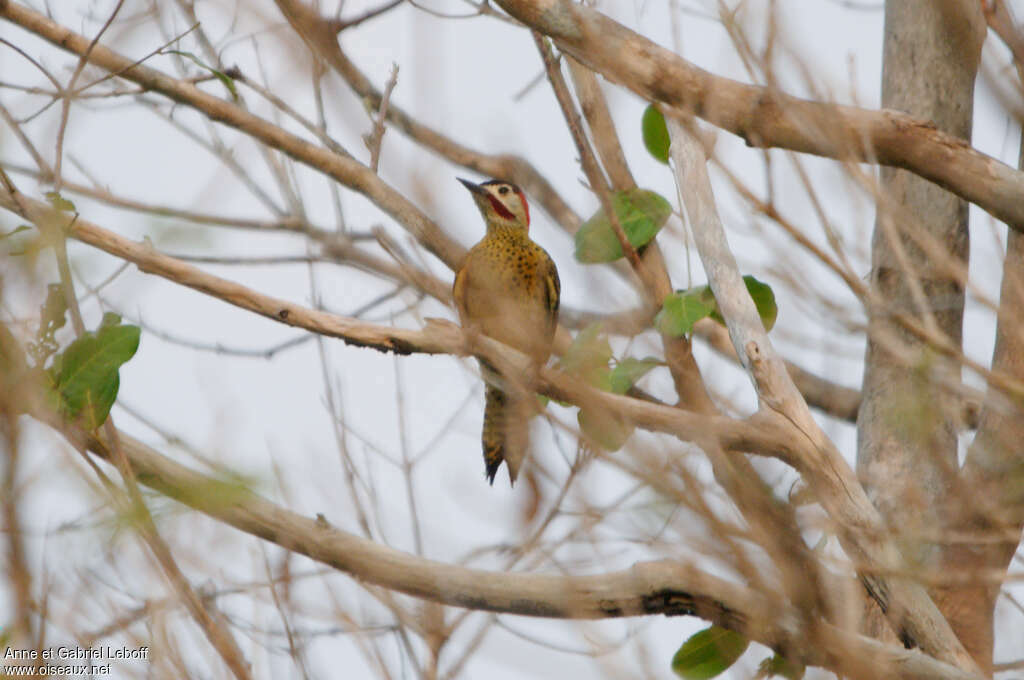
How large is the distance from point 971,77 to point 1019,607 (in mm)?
1966

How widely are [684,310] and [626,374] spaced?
9.5 inches

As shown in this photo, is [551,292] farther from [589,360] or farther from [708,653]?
[708,653]

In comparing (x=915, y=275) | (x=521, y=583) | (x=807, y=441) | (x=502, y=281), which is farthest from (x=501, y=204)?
(x=521, y=583)

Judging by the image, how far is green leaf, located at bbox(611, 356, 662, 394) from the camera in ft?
11.0

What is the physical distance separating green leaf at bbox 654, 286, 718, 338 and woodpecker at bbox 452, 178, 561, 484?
41.3 inches

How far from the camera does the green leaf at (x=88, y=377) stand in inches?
95.0

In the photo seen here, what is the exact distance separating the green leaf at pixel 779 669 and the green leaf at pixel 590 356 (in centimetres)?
80

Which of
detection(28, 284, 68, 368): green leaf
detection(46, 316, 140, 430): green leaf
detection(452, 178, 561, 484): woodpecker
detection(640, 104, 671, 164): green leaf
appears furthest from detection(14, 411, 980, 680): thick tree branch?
detection(452, 178, 561, 484): woodpecker

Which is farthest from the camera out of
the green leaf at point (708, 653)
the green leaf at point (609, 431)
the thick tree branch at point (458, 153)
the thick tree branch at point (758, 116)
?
the thick tree branch at point (458, 153)

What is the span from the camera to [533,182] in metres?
4.60

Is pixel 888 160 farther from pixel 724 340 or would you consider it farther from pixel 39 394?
pixel 39 394

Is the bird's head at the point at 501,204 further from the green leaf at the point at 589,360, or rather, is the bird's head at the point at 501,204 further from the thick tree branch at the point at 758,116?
the thick tree branch at the point at 758,116

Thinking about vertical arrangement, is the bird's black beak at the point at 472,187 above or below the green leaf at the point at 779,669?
above

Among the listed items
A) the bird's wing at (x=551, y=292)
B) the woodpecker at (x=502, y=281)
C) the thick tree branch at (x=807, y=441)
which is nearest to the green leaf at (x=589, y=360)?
the thick tree branch at (x=807, y=441)
